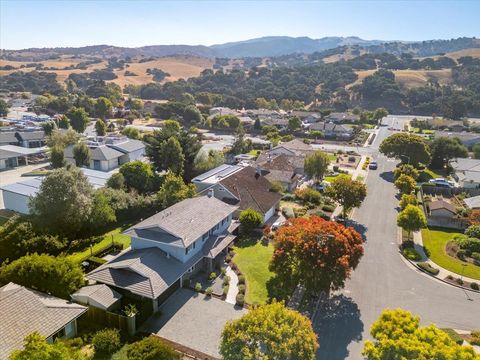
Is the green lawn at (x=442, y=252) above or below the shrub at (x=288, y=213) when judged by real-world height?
below

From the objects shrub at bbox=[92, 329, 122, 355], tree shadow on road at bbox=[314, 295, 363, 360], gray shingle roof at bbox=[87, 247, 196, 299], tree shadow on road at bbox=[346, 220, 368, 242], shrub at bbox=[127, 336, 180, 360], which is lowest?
tree shadow on road at bbox=[346, 220, 368, 242]

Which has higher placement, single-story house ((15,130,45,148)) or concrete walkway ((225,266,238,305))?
single-story house ((15,130,45,148))

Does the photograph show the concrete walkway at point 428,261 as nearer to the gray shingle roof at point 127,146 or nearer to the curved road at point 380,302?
the curved road at point 380,302

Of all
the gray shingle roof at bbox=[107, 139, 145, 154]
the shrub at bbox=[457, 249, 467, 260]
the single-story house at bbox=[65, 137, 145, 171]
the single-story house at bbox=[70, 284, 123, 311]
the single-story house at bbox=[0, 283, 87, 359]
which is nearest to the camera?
the single-story house at bbox=[0, 283, 87, 359]

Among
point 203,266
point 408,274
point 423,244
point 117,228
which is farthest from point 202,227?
point 423,244

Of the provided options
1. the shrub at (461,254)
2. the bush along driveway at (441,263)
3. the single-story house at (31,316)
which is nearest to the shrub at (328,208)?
the bush along driveway at (441,263)

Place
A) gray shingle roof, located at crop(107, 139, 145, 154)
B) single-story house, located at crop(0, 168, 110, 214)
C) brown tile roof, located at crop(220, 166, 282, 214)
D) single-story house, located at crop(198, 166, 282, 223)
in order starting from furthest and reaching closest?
gray shingle roof, located at crop(107, 139, 145, 154) → brown tile roof, located at crop(220, 166, 282, 214) → single-story house, located at crop(198, 166, 282, 223) → single-story house, located at crop(0, 168, 110, 214)

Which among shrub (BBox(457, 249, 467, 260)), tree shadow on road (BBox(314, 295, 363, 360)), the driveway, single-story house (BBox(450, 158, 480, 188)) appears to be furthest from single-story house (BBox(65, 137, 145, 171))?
single-story house (BBox(450, 158, 480, 188))

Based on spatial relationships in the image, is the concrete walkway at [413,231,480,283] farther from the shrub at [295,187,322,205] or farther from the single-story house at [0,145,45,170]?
the single-story house at [0,145,45,170]
